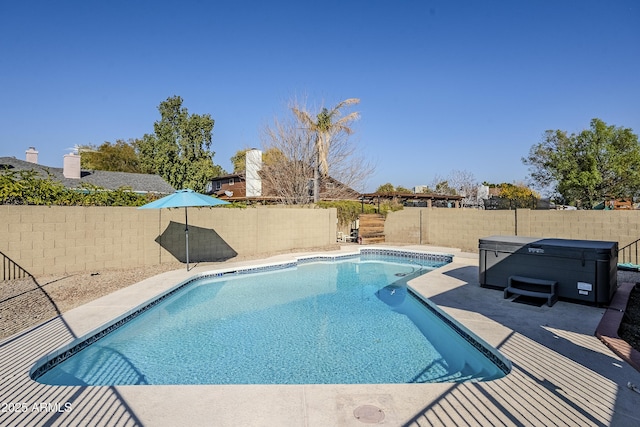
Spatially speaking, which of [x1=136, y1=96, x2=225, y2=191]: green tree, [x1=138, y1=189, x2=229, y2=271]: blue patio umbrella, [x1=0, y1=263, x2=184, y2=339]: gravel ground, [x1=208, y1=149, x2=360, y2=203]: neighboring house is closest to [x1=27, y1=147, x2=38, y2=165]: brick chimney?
[x1=136, y1=96, x2=225, y2=191]: green tree

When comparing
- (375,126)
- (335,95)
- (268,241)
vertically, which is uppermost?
(335,95)

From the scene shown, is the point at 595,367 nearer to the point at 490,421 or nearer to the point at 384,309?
the point at 490,421

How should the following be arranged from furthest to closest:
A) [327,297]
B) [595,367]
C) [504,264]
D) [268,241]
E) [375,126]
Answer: [375,126], [268,241], [327,297], [504,264], [595,367]

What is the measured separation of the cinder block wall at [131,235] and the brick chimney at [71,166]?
10875mm

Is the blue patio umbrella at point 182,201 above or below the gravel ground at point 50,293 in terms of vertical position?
above

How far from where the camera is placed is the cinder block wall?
728 centimetres

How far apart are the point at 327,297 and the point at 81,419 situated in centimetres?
540

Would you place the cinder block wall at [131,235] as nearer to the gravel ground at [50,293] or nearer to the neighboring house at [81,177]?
the gravel ground at [50,293]

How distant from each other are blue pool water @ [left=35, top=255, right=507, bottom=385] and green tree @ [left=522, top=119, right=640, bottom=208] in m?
15.8

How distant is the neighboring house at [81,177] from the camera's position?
15.9m

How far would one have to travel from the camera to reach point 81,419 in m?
2.56

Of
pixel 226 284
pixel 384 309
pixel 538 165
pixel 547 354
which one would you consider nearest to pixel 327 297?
pixel 384 309

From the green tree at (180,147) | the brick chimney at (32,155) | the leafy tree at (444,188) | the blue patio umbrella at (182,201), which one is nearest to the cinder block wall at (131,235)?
the blue patio umbrella at (182,201)

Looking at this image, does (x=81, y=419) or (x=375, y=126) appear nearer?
(x=81, y=419)
